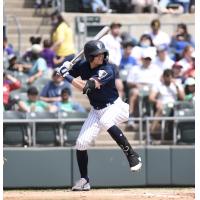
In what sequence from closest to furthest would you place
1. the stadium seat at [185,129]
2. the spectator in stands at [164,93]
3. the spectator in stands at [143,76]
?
1. the stadium seat at [185,129]
2. the spectator in stands at [164,93]
3. the spectator in stands at [143,76]

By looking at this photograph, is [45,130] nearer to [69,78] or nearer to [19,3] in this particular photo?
[69,78]

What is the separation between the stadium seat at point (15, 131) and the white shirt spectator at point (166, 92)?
2434 mm

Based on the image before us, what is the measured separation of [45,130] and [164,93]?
2.29 metres

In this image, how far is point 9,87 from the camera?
50.4 ft

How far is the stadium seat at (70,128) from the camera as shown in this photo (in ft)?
48.5

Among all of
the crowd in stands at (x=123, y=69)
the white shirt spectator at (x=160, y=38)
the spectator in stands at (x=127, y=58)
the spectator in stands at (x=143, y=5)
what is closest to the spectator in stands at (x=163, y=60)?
the crowd in stands at (x=123, y=69)

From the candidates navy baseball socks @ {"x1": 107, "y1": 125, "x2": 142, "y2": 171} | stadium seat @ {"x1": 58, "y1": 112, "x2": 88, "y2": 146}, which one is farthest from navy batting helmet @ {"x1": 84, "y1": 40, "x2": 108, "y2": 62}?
stadium seat @ {"x1": 58, "y1": 112, "x2": 88, "y2": 146}

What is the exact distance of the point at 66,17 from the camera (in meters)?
18.6

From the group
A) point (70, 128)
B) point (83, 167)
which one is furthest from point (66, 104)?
point (83, 167)

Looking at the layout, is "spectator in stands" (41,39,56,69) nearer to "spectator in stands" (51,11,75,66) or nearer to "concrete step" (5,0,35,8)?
"spectator in stands" (51,11,75,66)

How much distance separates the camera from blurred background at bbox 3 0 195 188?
577 inches

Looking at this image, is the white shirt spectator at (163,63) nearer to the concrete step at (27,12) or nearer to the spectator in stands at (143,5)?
the spectator in stands at (143,5)

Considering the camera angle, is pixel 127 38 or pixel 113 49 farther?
pixel 127 38
